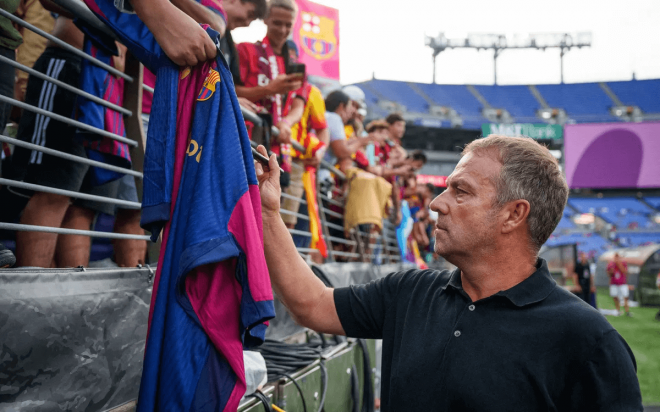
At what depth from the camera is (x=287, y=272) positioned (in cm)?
153

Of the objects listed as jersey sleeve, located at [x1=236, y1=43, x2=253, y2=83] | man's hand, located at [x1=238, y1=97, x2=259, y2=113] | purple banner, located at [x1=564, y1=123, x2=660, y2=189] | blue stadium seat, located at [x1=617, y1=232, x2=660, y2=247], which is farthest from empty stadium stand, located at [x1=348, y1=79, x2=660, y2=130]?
man's hand, located at [x1=238, y1=97, x2=259, y2=113]

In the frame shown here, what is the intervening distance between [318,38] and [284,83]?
8.11m

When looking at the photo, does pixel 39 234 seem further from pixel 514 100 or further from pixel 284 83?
pixel 514 100

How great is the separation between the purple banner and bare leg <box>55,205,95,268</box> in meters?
26.2

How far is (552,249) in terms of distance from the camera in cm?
1638

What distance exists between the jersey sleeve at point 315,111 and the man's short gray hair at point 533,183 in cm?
275

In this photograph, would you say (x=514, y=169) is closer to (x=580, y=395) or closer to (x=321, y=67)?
(x=580, y=395)

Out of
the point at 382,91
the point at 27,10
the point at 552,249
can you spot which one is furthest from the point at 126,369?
the point at 382,91

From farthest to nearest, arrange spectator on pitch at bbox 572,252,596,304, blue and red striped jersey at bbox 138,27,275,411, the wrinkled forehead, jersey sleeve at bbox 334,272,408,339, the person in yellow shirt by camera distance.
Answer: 1. spectator on pitch at bbox 572,252,596,304
2. the person in yellow shirt
3. jersey sleeve at bbox 334,272,408,339
4. the wrinkled forehead
5. blue and red striped jersey at bbox 138,27,275,411

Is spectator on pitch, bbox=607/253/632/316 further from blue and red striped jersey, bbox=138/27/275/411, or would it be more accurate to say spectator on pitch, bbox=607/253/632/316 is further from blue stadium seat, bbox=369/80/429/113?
blue stadium seat, bbox=369/80/429/113

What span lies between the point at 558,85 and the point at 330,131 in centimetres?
3127

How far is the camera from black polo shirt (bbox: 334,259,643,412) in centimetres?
117

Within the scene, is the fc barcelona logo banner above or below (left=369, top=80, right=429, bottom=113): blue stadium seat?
below

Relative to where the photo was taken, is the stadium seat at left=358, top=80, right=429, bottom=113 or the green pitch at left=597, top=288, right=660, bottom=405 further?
the stadium seat at left=358, top=80, right=429, bottom=113
